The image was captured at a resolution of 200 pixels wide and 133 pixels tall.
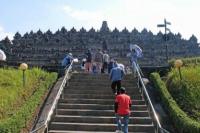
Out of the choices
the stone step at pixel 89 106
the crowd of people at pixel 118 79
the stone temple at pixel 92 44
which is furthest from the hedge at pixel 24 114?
the stone temple at pixel 92 44

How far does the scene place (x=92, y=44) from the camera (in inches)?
1769

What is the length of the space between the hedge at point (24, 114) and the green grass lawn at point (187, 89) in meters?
5.13

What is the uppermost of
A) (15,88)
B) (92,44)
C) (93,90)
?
(92,44)

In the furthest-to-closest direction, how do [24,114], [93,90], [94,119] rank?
[93,90] < [94,119] < [24,114]

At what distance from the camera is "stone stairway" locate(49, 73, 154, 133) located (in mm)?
18125

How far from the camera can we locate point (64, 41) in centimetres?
4475

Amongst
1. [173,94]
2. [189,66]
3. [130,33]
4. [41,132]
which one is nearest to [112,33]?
[130,33]

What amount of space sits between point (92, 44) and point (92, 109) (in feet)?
82.6

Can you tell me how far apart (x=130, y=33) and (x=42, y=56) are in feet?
27.8

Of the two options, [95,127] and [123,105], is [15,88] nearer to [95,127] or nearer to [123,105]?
[95,127]

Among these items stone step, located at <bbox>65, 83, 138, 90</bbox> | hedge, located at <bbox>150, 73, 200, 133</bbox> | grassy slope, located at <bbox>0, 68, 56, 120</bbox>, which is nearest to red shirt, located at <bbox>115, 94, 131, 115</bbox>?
hedge, located at <bbox>150, 73, 200, 133</bbox>

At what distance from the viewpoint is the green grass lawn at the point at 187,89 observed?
18.8 m

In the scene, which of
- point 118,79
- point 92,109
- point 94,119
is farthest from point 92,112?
point 118,79

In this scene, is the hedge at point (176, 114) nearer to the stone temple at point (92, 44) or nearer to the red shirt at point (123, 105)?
the red shirt at point (123, 105)
